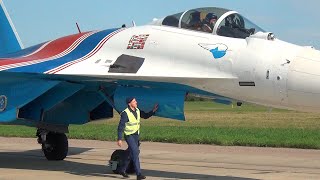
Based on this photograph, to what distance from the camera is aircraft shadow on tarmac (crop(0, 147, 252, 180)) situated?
1245 cm

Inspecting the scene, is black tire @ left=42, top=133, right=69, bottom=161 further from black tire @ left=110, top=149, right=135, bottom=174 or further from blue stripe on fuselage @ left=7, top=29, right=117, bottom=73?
black tire @ left=110, top=149, right=135, bottom=174

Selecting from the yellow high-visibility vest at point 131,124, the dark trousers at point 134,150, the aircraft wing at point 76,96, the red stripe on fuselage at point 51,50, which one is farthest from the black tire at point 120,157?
the red stripe on fuselage at point 51,50

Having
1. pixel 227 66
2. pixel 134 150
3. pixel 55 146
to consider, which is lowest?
pixel 55 146

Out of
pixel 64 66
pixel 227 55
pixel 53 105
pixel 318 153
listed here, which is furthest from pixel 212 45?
pixel 318 153

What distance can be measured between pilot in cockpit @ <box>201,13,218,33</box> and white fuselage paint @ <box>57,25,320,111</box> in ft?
0.45

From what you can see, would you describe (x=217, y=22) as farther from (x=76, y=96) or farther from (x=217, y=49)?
(x=76, y=96)

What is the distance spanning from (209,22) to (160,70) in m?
1.24

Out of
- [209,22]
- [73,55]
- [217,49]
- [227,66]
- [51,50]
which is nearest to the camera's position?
[227,66]

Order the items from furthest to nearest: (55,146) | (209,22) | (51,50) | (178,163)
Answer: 1. (55,146)
2. (178,163)
3. (51,50)
4. (209,22)

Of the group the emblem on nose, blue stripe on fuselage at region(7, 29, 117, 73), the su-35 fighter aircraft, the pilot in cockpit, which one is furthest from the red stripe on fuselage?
the emblem on nose

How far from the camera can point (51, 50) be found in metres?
13.8

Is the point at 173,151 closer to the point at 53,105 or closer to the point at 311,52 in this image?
the point at 53,105

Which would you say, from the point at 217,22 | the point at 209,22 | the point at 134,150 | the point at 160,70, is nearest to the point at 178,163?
the point at 134,150

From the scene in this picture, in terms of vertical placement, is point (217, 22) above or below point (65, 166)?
above
